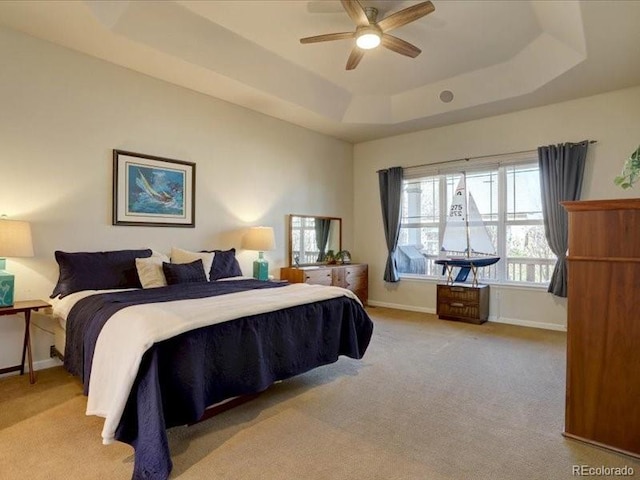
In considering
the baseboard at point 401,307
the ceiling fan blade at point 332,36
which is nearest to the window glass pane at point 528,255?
the baseboard at point 401,307

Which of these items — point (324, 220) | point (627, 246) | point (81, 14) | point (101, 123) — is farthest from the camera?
point (324, 220)

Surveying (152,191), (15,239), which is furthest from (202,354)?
(152,191)

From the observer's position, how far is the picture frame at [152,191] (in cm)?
373

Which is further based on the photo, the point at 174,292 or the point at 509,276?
the point at 509,276

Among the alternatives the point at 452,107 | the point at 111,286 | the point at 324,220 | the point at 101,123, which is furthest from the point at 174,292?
the point at 452,107

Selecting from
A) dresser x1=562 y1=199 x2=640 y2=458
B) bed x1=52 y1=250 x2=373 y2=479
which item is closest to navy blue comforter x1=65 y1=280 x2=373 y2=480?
bed x1=52 y1=250 x2=373 y2=479

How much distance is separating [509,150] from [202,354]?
4.68 m

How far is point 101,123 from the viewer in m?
3.60

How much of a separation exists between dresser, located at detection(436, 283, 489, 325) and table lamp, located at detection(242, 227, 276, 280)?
2476mm

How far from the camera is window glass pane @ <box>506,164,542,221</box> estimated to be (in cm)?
484

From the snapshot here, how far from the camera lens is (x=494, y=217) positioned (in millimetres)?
5172

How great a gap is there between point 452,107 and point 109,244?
4379 millimetres

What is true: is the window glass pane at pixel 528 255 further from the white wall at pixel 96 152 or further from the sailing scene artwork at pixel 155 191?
the sailing scene artwork at pixel 155 191

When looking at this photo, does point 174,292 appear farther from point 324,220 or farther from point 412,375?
point 324,220
